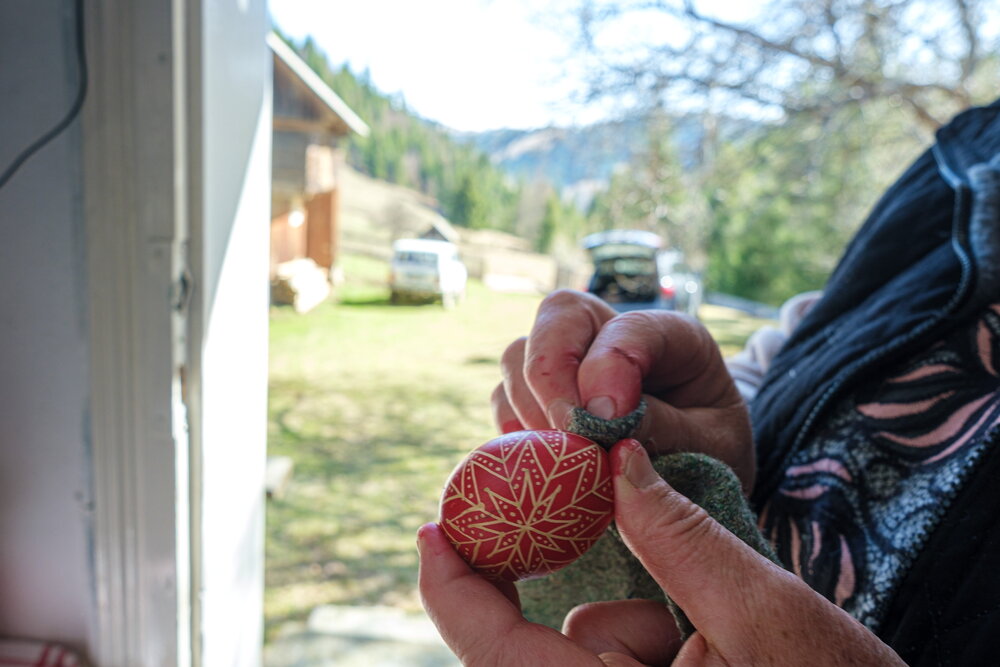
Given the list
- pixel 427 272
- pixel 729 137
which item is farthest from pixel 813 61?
pixel 427 272

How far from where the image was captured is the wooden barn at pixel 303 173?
236 cm

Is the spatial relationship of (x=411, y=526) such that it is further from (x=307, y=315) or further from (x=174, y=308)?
(x=174, y=308)

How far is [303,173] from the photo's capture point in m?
2.59

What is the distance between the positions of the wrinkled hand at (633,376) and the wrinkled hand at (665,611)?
0.20 feet

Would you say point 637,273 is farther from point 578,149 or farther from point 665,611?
point 665,611

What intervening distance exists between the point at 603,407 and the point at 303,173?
7.52ft

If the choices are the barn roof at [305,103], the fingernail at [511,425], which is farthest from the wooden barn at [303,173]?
the fingernail at [511,425]

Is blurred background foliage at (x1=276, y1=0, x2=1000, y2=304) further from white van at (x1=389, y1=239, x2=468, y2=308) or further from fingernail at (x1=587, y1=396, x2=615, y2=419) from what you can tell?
fingernail at (x1=587, y1=396, x2=615, y2=419)

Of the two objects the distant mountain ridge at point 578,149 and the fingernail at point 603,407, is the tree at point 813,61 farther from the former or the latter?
the fingernail at point 603,407

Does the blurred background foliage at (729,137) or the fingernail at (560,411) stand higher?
the blurred background foliage at (729,137)

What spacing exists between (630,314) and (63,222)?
79 centimetres

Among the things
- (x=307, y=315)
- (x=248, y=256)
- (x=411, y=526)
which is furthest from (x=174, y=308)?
(x=307, y=315)

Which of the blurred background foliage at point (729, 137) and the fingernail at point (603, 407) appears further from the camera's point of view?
the blurred background foliage at point (729, 137)

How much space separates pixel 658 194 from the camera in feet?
7.96
